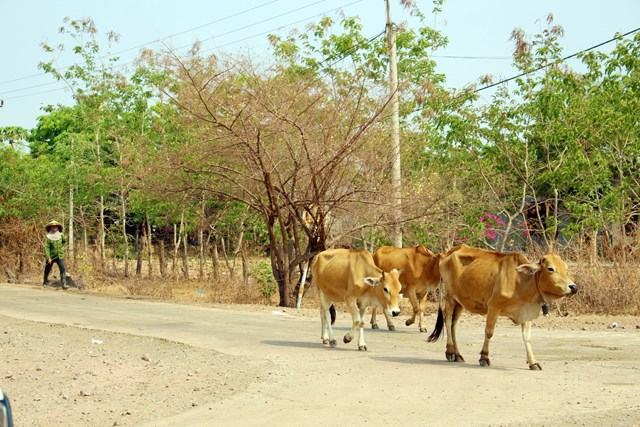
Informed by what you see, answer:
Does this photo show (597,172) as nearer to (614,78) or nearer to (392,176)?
(614,78)

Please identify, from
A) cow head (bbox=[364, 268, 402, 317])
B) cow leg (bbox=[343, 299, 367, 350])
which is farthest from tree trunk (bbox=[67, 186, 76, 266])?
cow head (bbox=[364, 268, 402, 317])

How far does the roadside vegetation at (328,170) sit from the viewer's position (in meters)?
22.4

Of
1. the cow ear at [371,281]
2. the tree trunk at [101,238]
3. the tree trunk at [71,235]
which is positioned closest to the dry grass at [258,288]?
the tree trunk at [101,238]

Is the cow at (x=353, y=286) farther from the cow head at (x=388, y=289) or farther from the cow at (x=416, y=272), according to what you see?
the cow at (x=416, y=272)

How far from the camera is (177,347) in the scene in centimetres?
1555

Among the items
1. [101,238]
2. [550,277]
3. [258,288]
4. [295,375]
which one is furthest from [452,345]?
[101,238]

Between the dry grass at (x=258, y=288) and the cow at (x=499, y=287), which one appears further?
the dry grass at (x=258, y=288)

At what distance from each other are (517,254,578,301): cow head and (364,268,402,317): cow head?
2539mm

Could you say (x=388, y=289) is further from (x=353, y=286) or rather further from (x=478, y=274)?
(x=478, y=274)

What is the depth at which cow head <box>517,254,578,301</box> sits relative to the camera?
13.2m

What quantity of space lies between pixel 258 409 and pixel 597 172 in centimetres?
1802

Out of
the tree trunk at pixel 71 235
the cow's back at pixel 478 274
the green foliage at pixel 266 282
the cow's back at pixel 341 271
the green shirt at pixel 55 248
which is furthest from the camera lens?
the tree trunk at pixel 71 235

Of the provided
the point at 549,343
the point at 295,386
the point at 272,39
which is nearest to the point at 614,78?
the point at 272,39

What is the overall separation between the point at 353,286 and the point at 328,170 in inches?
280
